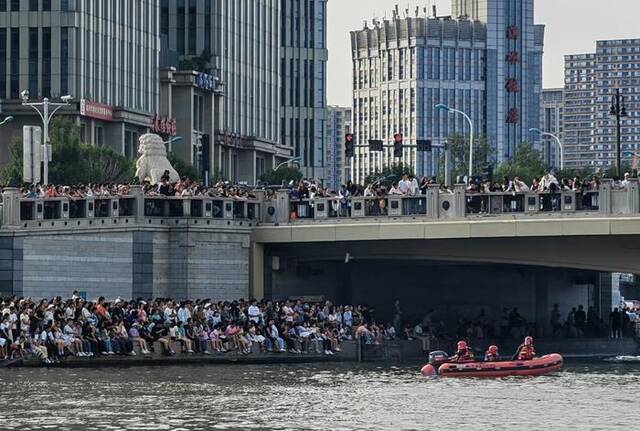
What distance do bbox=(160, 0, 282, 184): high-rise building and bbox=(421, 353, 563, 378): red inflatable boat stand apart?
8764 centimetres

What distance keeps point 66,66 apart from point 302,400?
3396 inches

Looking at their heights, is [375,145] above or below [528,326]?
above

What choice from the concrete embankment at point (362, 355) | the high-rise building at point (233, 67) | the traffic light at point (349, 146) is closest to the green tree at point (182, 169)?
the high-rise building at point (233, 67)

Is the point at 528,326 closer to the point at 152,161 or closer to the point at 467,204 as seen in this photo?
the point at 467,204

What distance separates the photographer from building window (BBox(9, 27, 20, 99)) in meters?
144

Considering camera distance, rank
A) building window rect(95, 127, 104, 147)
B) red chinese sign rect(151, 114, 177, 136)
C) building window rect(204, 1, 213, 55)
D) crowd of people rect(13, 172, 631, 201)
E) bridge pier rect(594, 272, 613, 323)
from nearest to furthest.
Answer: crowd of people rect(13, 172, 631, 201) < bridge pier rect(594, 272, 613, 323) < building window rect(95, 127, 104, 147) < red chinese sign rect(151, 114, 177, 136) < building window rect(204, 1, 213, 55)

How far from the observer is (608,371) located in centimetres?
7781

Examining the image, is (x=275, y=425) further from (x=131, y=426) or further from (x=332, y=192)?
(x=332, y=192)

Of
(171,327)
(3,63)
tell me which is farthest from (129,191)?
(3,63)

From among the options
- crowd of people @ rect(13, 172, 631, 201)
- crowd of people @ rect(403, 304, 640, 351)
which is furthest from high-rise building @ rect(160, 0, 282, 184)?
crowd of people @ rect(13, 172, 631, 201)

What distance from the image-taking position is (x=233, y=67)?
176500 millimetres

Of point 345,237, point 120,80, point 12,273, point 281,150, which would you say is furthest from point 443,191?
point 281,150

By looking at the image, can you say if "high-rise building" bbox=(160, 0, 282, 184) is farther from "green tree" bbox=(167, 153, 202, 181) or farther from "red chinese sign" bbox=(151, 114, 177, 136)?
"green tree" bbox=(167, 153, 202, 181)

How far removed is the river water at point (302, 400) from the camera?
Result: 54438 mm
